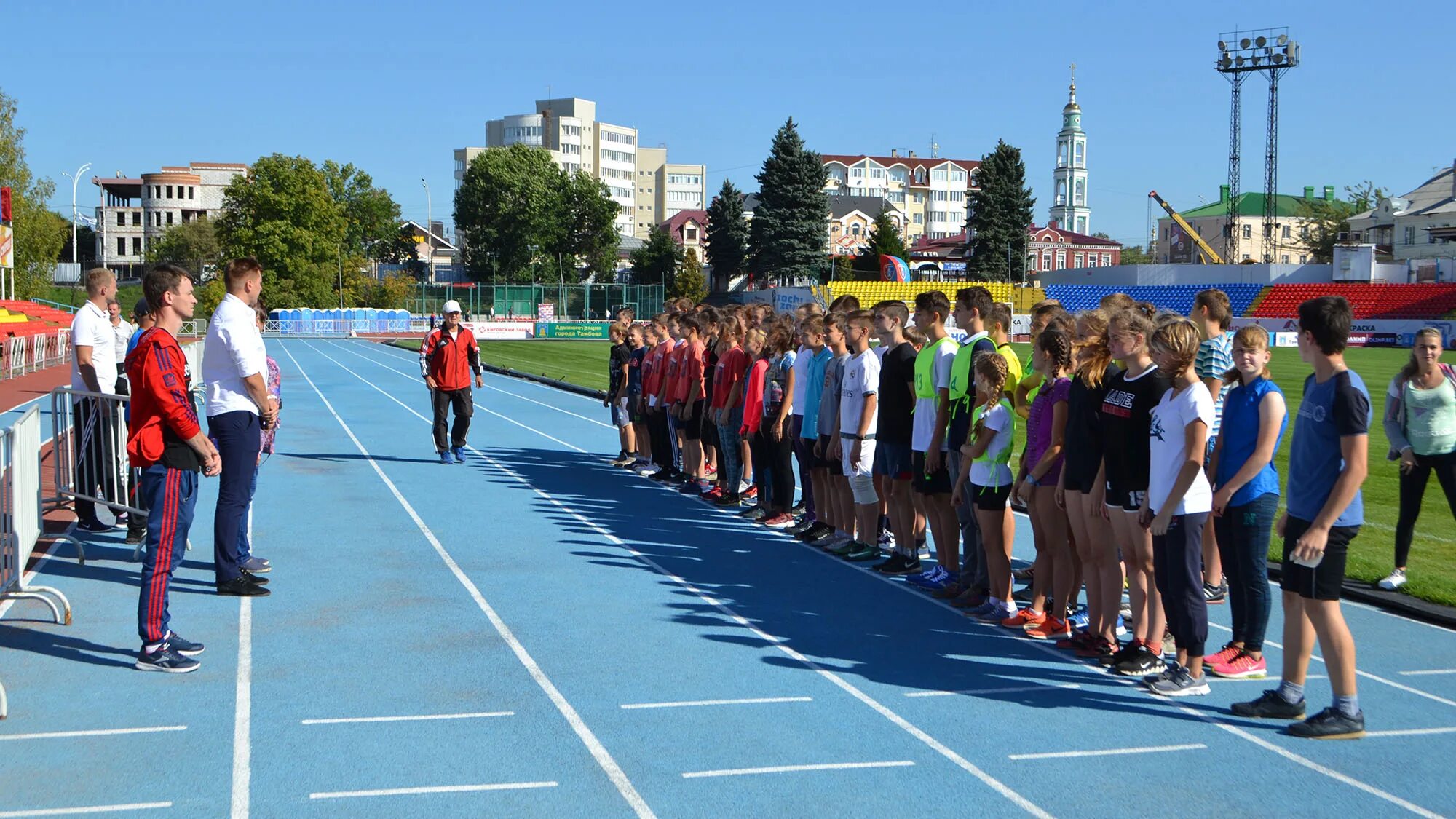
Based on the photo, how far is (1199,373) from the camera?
7.39m

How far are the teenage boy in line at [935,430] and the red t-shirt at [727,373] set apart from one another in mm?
3263

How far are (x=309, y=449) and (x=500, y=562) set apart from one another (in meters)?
8.17

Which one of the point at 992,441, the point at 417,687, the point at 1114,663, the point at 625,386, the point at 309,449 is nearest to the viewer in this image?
the point at 417,687

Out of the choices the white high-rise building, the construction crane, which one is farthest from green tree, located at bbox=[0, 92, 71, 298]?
the white high-rise building

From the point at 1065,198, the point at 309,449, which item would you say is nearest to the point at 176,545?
the point at 309,449

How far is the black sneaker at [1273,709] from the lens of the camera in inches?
225

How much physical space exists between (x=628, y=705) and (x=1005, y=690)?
195 cm

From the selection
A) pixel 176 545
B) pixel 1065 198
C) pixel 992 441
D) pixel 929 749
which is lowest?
pixel 929 749

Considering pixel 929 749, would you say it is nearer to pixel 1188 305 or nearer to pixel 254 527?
pixel 254 527

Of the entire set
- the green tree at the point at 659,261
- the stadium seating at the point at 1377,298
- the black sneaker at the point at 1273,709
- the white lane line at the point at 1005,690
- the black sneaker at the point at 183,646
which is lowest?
the white lane line at the point at 1005,690

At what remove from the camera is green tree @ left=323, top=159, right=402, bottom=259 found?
329ft

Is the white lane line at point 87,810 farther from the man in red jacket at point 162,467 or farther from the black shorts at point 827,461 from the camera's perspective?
the black shorts at point 827,461

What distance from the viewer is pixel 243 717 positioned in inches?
221

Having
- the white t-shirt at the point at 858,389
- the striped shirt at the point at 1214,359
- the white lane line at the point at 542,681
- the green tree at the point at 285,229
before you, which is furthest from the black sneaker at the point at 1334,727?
the green tree at the point at 285,229
